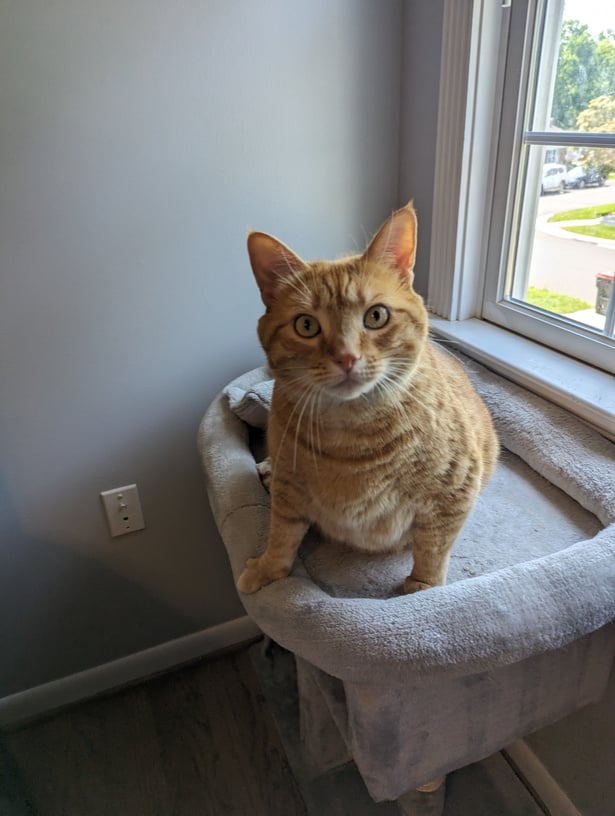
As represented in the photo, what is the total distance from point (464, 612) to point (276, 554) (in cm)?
28

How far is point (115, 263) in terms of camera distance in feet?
3.85

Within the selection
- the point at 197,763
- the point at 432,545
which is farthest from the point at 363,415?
the point at 197,763

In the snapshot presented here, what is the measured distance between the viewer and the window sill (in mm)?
986

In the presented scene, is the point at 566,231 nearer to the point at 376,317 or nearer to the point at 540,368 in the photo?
the point at 540,368

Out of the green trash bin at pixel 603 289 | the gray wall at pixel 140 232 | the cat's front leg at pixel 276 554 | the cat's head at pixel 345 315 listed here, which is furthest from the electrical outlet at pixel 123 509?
the green trash bin at pixel 603 289

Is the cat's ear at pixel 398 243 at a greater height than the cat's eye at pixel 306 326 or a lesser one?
greater

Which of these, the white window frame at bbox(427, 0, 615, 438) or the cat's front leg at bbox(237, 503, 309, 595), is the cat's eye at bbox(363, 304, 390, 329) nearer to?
the cat's front leg at bbox(237, 503, 309, 595)

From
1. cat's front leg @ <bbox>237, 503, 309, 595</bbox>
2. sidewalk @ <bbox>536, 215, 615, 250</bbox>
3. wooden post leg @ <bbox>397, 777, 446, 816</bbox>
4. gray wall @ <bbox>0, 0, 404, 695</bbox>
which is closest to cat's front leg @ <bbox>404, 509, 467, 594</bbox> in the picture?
cat's front leg @ <bbox>237, 503, 309, 595</bbox>

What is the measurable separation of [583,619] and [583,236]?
0.74 m

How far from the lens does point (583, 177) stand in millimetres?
1073

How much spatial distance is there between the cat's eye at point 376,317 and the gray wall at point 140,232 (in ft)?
2.01

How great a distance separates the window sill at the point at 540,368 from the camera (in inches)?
38.8

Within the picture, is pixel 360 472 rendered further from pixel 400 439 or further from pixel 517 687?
pixel 517 687

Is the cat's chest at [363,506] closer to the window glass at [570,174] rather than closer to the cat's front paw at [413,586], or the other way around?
the cat's front paw at [413,586]
